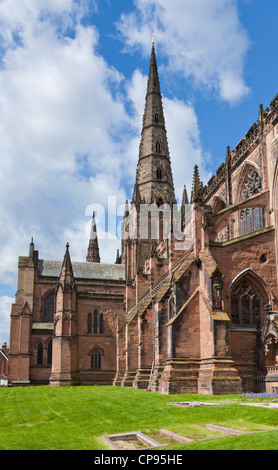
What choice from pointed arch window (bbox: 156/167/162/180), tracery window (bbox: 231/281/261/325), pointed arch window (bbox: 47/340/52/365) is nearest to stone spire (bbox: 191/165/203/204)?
tracery window (bbox: 231/281/261/325)

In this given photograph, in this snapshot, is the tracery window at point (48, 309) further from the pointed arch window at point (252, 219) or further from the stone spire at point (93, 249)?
the pointed arch window at point (252, 219)

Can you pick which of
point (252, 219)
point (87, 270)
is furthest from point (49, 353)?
point (252, 219)

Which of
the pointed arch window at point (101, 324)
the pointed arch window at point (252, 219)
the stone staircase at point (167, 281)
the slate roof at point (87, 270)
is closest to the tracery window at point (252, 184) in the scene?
the pointed arch window at point (252, 219)

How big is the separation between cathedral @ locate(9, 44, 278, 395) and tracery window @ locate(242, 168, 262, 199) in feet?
0.28

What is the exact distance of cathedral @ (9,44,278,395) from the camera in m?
22.4

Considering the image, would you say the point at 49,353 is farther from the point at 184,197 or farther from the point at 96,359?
the point at 184,197

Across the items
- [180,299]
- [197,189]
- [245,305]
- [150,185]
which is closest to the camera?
[245,305]

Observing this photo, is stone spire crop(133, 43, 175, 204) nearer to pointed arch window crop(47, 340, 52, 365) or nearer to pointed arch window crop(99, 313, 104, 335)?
pointed arch window crop(99, 313, 104, 335)

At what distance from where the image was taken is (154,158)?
63750mm

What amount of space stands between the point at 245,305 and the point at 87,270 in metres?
42.6

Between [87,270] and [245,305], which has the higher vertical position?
[87,270]

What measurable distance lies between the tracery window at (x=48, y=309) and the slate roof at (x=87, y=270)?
131 inches

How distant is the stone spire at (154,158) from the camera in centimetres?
6231

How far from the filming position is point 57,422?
524 inches
